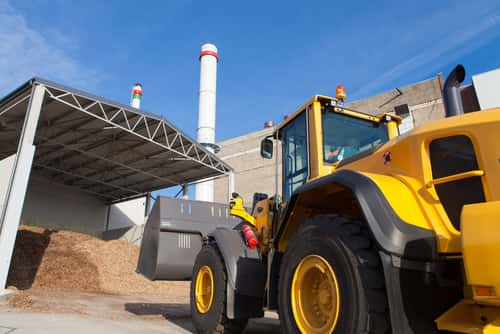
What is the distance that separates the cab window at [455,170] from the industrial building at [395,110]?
2170mm

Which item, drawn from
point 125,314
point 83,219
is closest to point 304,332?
point 125,314

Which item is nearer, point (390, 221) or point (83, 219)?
point (390, 221)

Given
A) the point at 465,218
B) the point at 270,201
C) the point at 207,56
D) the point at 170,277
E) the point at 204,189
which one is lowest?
the point at 170,277

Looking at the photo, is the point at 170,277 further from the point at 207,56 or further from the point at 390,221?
the point at 207,56

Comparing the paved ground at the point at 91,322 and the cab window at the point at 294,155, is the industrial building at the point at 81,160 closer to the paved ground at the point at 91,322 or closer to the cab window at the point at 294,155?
the paved ground at the point at 91,322

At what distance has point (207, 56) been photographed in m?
28.4

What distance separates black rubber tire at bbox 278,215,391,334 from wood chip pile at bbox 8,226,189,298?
34.1ft

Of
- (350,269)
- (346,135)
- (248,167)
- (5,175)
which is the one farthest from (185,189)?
(350,269)

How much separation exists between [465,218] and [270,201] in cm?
307

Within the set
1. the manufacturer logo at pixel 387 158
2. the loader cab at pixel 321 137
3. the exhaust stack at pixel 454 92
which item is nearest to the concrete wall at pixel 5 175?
the loader cab at pixel 321 137

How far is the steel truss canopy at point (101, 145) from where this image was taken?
13.3 meters

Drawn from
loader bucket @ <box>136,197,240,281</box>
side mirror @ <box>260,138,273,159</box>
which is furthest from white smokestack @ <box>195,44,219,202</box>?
side mirror @ <box>260,138,273,159</box>

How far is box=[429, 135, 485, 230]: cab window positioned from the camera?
265 cm

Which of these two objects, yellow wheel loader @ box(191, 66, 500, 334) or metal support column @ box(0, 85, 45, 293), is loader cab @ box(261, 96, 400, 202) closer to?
yellow wheel loader @ box(191, 66, 500, 334)
